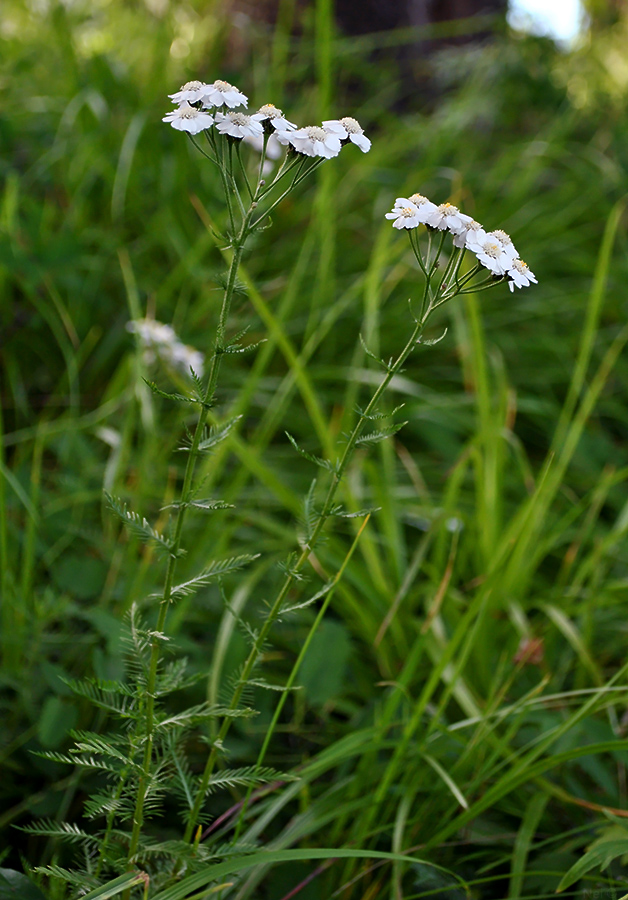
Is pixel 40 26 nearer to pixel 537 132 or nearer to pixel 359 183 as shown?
pixel 359 183

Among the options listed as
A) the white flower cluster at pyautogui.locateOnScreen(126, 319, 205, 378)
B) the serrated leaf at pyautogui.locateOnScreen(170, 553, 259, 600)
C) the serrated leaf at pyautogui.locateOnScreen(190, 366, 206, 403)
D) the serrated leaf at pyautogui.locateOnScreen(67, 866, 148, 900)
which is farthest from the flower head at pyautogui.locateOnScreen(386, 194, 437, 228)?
the white flower cluster at pyautogui.locateOnScreen(126, 319, 205, 378)

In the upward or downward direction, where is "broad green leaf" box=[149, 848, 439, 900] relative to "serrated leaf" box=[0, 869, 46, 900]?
upward

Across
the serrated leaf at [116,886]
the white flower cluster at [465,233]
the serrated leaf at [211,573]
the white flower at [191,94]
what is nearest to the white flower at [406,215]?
the white flower cluster at [465,233]

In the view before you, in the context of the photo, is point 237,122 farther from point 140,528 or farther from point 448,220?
point 140,528

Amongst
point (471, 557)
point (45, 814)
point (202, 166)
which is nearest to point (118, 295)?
point (202, 166)

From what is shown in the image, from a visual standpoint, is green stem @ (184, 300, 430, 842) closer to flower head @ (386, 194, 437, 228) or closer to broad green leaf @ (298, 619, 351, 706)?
flower head @ (386, 194, 437, 228)

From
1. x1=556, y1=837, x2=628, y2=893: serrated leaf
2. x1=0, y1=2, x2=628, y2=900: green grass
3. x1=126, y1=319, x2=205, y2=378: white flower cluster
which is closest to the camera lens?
x1=556, y1=837, x2=628, y2=893: serrated leaf
